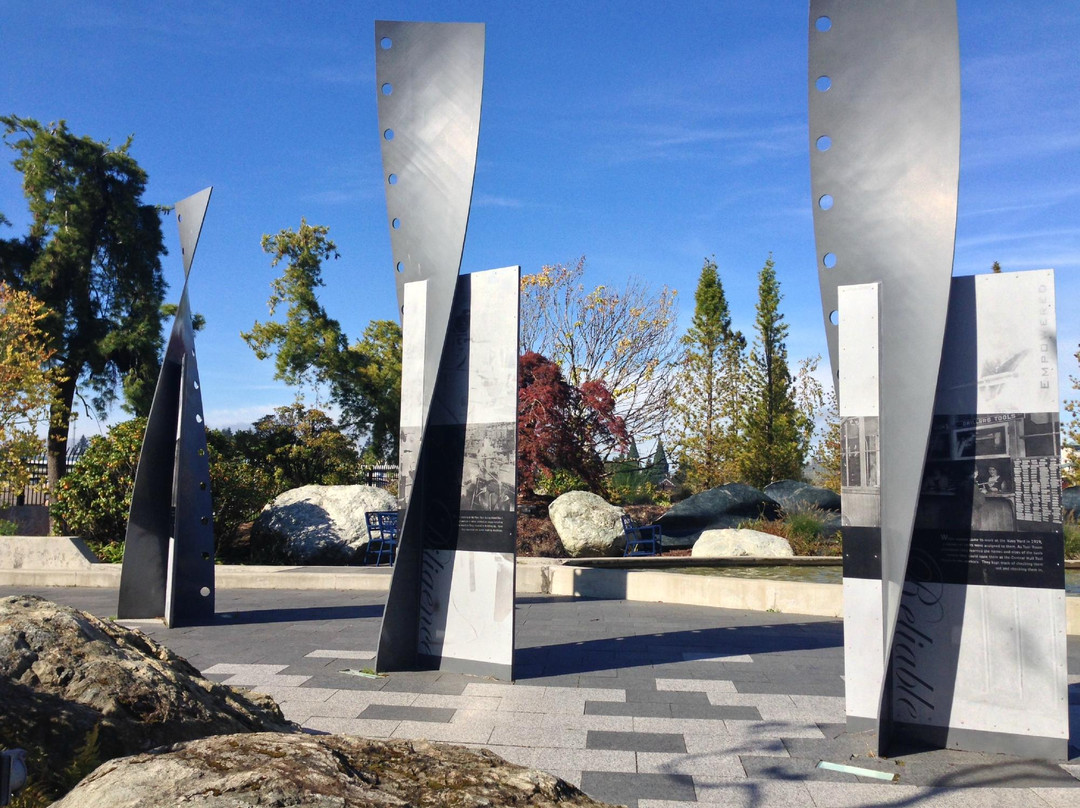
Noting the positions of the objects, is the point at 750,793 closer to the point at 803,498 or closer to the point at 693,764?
the point at 693,764

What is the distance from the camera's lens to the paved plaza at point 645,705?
4.63 meters

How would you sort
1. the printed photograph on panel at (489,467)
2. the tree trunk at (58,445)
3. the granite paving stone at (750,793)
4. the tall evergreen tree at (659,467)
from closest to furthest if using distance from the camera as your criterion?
the granite paving stone at (750,793)
the printed photograph on panel at (489,467)
the tree trunk at (58,445)
the tall evergreen tree at (659,467)

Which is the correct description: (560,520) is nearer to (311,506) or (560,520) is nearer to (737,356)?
(311,506)

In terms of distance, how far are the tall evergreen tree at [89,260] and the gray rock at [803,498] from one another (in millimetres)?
20631

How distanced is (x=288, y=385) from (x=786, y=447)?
1786 cm

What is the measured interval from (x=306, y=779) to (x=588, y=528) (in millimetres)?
14170

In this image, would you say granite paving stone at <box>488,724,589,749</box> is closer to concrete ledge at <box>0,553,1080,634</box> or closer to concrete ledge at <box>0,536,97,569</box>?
concrete ledge at <box>0,553,1080,634</box>

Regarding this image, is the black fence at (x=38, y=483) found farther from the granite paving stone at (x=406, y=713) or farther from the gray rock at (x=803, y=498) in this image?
the granite paving stone at (x=406, y=713)

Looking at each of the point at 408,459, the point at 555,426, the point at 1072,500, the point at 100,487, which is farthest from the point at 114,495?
the point at 1072,500

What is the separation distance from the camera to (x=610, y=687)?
673 cm

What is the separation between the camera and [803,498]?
19.9 m

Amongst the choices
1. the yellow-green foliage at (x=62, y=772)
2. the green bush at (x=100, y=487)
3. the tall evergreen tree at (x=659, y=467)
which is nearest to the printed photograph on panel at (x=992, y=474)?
the yellow-green foliage at (x=62, y=772)

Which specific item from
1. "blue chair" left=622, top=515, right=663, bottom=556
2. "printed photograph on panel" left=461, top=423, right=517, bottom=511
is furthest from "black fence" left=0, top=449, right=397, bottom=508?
"printed photograph on panel" left=461, top=423, right=517, bottom=511

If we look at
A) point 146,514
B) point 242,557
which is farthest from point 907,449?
point 242,557
